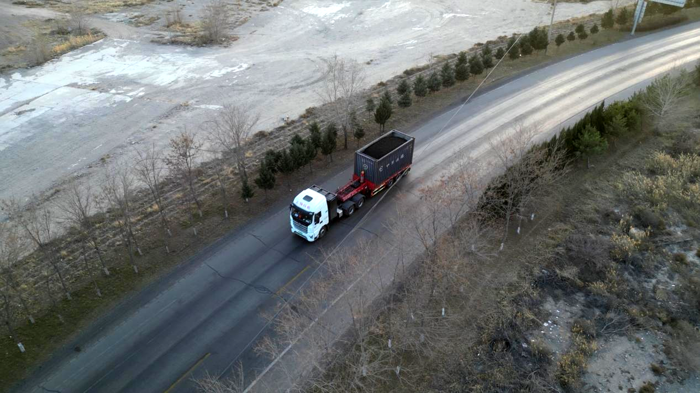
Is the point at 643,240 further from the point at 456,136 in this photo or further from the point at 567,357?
the point at 456,136

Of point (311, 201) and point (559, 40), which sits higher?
point (559, 40)

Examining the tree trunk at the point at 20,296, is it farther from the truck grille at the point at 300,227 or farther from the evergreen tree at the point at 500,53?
the evergreen tree at the point at 500,53

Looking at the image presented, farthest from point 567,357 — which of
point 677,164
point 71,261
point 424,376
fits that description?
point 71,261

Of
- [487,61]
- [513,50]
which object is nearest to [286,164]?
[487,61]

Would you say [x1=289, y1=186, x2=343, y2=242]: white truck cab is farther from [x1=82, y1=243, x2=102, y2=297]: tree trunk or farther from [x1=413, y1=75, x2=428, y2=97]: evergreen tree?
[x1=413, y1=75, x2=428, y2=97]: evergreen tree

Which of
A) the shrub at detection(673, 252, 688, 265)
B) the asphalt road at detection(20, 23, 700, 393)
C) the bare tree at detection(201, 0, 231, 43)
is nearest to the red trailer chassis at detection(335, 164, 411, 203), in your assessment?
the asphalt road at detection(20, 23, 700, 393)

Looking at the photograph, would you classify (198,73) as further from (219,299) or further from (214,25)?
(219,299)

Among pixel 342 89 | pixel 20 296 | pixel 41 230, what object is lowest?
pixel 20 296
